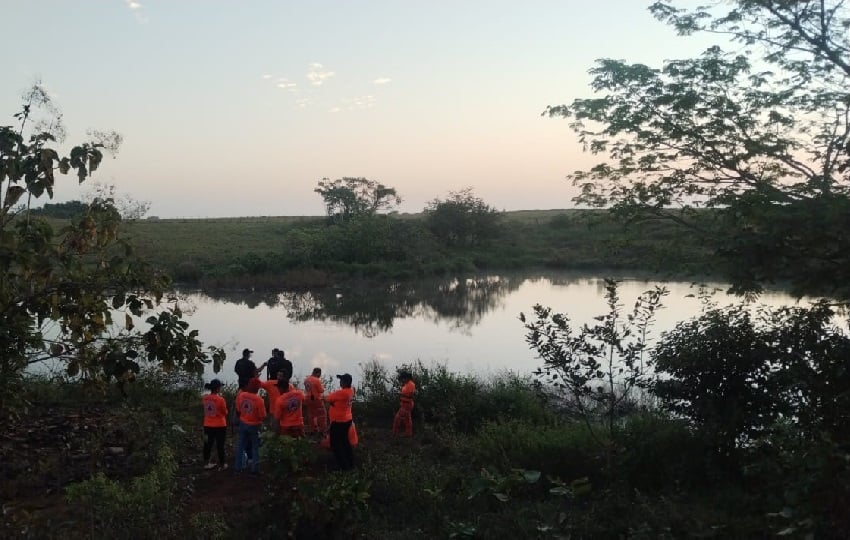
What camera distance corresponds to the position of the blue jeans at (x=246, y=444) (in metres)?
8.34

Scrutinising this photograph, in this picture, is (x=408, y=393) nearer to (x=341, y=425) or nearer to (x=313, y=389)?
(x=313, y=389)

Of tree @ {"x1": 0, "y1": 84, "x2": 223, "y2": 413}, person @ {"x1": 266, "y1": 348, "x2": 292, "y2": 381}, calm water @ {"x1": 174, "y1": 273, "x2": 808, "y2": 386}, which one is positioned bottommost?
calm water @ {"x1": 174, "y1": 273, "x2": 808, "y2": 386}

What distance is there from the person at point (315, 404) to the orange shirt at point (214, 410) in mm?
1565

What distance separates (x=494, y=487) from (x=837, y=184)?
5436 millimetres

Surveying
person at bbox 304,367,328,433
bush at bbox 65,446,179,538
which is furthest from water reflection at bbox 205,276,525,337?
bush at bbox 65,446,179,538

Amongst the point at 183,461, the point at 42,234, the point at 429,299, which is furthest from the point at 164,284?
the point at 429,299

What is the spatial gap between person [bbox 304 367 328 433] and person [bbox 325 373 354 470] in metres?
1.38

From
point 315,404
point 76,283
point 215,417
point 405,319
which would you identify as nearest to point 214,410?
point 215,417

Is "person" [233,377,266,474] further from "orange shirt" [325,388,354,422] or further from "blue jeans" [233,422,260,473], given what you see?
"orange shirt" [325,388,354,422]

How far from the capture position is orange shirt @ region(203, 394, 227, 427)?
8.38 metres

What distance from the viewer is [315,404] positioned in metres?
10.1

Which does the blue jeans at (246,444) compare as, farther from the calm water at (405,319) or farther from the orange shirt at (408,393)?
the calm water at (405,319)

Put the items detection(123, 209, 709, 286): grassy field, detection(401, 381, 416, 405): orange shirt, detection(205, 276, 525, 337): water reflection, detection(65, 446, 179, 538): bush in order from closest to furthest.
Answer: detection(65, 446, 179, 538): bush
detection(401, 381, 416, 405): orange shirt
detection(205, 276, 525, 337): water reflection
detection(123, 209, 709, 286): grassy field

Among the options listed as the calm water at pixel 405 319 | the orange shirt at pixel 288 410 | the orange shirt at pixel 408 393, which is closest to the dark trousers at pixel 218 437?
the orange shirt at pixel 288 410
